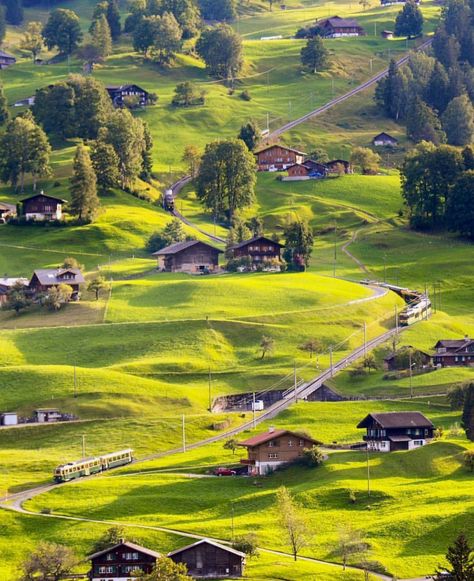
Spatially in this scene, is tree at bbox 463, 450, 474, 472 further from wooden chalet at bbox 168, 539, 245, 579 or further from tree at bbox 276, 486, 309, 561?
wooden chalet at bbox 168, 539, 245, 579

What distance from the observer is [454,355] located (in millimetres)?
184000

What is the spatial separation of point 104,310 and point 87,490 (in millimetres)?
57096

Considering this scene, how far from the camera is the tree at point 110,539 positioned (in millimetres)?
122662

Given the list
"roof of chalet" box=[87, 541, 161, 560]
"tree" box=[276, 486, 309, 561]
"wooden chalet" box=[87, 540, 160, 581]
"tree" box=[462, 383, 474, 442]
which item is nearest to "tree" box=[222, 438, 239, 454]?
"tree" box=[462, 383, 474, 442]

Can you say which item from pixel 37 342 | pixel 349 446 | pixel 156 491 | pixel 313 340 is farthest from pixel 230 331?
pixel 156 491

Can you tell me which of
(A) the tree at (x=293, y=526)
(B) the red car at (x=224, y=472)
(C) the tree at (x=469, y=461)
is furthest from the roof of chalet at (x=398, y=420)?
(A) the tree at (x=293, y=526)

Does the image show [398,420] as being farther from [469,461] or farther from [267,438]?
[267,438]

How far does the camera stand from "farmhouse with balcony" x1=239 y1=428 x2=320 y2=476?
14762 centimetres

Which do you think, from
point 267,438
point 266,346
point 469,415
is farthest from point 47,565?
point 266,346

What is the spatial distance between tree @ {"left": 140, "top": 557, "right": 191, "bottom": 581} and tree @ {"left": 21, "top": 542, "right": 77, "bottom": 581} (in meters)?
8.62

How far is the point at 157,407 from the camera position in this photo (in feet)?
543

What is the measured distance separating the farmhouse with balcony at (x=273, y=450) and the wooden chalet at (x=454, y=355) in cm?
3792

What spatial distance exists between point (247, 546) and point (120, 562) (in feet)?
31.4

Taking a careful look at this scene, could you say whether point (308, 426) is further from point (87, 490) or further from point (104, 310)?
point (104, 310)
